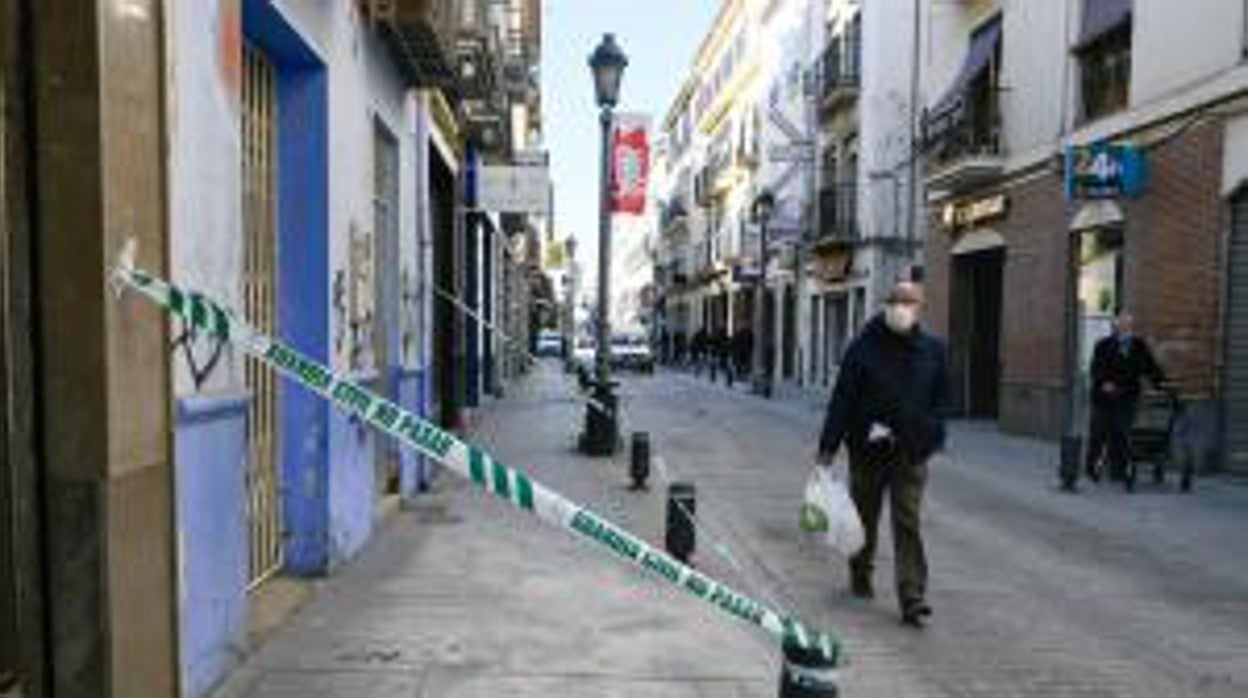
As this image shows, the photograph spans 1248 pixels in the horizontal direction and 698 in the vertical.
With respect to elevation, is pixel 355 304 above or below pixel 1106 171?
below

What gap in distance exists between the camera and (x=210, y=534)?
5.14m

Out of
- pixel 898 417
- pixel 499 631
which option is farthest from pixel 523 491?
pixel 898 417

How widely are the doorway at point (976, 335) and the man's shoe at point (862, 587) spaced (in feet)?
53.8

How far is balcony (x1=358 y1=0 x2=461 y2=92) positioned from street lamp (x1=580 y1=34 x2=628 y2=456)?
3714mm

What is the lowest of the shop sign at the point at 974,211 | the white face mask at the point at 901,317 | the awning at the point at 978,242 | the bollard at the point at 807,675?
the bollard at the point at 807,675

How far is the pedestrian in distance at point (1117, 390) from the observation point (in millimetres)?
13609

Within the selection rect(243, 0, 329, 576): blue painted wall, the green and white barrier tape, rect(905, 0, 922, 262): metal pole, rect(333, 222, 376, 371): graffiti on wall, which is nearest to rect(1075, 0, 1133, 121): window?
rect(905, 0, 922, 262): metal pole

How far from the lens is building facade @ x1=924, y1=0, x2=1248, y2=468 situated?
1448cm

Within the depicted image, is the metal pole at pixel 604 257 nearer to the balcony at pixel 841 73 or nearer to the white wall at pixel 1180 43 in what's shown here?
the white wall at pixel 1180 43

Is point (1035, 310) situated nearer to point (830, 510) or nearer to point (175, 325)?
point (830, 510)

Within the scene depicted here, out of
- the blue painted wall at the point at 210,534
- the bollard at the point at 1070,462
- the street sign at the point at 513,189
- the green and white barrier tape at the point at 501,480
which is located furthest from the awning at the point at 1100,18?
the green and white barrier tape at the point at 501,480

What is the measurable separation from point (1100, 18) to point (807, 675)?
1666 cm

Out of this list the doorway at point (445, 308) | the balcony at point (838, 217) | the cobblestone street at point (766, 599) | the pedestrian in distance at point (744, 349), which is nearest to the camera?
the cobblestone street at point (766, 599)

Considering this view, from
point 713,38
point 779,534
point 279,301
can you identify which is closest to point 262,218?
point 279,301
